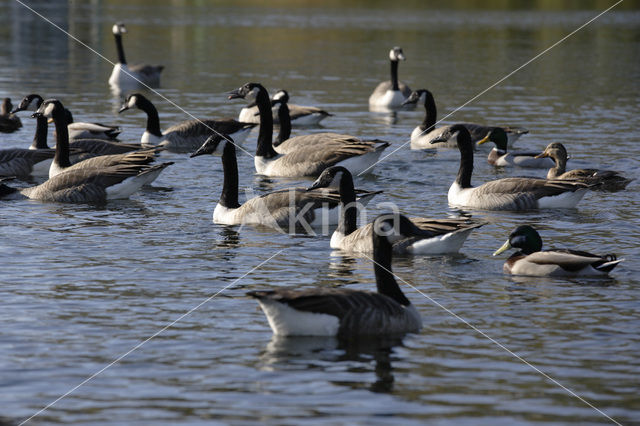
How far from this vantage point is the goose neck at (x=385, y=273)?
1250 cm

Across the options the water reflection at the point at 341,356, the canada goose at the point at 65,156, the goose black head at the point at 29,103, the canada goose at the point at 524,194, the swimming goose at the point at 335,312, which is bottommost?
the water reflection at the point at 341,356

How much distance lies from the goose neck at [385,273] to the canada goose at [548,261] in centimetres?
314

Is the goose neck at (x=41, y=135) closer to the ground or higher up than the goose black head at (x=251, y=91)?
closer to the ground

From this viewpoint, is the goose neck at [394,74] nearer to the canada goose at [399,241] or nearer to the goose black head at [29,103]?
the goose black head at [29,103]

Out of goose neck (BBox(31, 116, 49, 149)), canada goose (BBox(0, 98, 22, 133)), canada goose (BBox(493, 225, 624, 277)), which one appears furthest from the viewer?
canada goose (BBox(0, 98, 22, 133))

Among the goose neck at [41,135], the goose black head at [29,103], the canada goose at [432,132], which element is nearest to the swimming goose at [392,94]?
the canada goose at [432,132]

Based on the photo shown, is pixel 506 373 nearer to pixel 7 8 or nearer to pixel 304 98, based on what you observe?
pixel 304 98

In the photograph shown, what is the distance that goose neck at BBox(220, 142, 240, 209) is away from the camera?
63.8 feet

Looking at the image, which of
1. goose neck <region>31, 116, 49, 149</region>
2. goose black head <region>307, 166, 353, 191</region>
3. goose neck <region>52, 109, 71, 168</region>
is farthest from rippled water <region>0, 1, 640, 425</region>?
goose neck <region>31, 116, 49, 149</region>

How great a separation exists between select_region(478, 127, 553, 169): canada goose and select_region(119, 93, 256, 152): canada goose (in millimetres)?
6898

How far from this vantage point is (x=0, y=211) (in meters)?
20.0

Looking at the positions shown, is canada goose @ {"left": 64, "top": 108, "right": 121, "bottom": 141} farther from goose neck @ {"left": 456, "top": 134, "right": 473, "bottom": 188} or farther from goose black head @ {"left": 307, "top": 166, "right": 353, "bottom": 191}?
goose black head @ {"left": 307, "top": 166, "right": 353, "bottom": 191}

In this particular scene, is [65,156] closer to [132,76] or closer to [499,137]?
[499,137]

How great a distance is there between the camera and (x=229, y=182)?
19.5 metres
